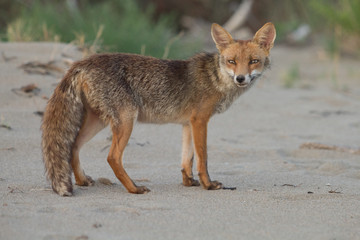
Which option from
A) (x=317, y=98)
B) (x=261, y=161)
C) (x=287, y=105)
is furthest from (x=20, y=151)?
(x=317, y=98)

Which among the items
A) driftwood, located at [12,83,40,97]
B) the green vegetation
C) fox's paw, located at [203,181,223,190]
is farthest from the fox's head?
the green vegetation

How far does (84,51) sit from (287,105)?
11.5ft

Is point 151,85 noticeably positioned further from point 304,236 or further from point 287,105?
point 287,105

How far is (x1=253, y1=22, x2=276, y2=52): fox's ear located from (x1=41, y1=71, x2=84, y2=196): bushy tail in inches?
70.9

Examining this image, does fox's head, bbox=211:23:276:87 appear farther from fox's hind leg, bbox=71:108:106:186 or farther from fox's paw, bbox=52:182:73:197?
fox's paw, bbox=52:182:73:197

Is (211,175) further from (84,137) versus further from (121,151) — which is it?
(84,137)

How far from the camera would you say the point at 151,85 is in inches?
212

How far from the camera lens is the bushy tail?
15.7 ft

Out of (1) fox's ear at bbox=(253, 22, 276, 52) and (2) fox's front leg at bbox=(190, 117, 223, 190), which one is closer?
(2) fox's front leg at bbox=(190, 117, 223, 190)

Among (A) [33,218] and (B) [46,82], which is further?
(B) [46,82]

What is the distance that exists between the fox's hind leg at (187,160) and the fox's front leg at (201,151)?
5.9 inches

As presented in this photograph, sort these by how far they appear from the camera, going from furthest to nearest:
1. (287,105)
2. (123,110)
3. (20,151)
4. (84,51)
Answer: (287,105)
(84,51)
(20,151)
(123,110)

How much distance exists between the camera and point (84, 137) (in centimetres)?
524

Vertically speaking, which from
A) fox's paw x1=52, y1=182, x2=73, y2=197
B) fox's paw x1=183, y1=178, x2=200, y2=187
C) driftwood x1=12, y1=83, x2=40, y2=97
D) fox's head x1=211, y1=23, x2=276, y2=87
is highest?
fox's head x1=211, y1=23, x2=276, y2=87
